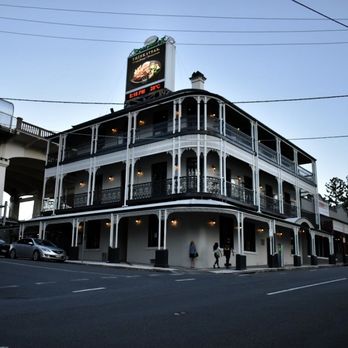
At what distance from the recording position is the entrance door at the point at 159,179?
25.8 meters

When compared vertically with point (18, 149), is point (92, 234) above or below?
below

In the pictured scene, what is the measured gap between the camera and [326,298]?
997cm

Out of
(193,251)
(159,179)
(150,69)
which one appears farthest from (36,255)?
(150,69)

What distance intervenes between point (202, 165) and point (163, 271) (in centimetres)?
803

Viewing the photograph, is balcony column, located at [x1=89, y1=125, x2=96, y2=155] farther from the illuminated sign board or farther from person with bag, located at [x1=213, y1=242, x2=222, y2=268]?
person with bag, located at [x1=213, y1=242, x2=222, y2=268]

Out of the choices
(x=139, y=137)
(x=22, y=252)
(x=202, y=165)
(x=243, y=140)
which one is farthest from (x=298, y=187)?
(x=22, y=252)

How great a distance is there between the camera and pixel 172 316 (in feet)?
25.6

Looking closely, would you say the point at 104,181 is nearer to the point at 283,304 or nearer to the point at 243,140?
the point at 243,140

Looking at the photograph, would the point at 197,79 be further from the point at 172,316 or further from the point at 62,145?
the point at 172,316

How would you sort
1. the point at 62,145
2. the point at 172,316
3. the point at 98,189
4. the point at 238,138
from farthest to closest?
the point at 62,145 < the point at 98,189 < the point at 238,138 < the point at 172,316

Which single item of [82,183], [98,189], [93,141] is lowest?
[98,189]

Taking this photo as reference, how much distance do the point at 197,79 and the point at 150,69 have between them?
147 inches

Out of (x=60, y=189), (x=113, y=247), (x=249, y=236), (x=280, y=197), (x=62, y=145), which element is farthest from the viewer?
(x=62, y=145)

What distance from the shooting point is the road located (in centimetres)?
600
